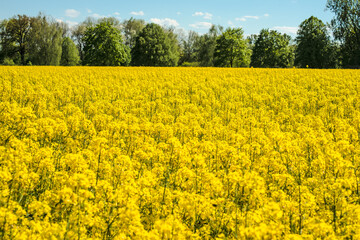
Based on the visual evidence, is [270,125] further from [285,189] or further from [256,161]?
[285,189]

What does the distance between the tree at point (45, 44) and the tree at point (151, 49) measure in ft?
68.5

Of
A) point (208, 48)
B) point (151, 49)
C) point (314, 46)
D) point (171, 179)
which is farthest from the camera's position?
point (208, 48)

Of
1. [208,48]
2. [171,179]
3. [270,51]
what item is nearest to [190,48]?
[208,48]

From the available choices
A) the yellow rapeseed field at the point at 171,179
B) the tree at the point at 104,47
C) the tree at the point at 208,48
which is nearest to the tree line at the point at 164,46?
the tree at the point at 104,47

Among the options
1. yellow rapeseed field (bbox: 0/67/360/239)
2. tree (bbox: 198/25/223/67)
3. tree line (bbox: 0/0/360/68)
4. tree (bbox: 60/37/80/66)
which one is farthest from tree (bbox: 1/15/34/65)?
yellow rapeseed field (bbox: 0/67/360/239)

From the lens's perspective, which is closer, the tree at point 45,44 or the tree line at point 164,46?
the tree line at point 164,46

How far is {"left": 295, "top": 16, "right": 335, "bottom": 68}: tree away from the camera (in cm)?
6456

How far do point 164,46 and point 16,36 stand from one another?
126 feet

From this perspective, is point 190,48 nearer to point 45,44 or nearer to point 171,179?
point 45,44

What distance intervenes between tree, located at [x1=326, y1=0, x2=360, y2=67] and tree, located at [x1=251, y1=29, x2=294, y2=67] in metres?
12.7

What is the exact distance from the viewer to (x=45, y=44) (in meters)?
74.2

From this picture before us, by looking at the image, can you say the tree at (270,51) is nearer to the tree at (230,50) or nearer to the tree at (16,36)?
the tree at (230,50)

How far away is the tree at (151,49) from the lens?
6644 centimetres

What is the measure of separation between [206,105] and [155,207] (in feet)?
32.2
